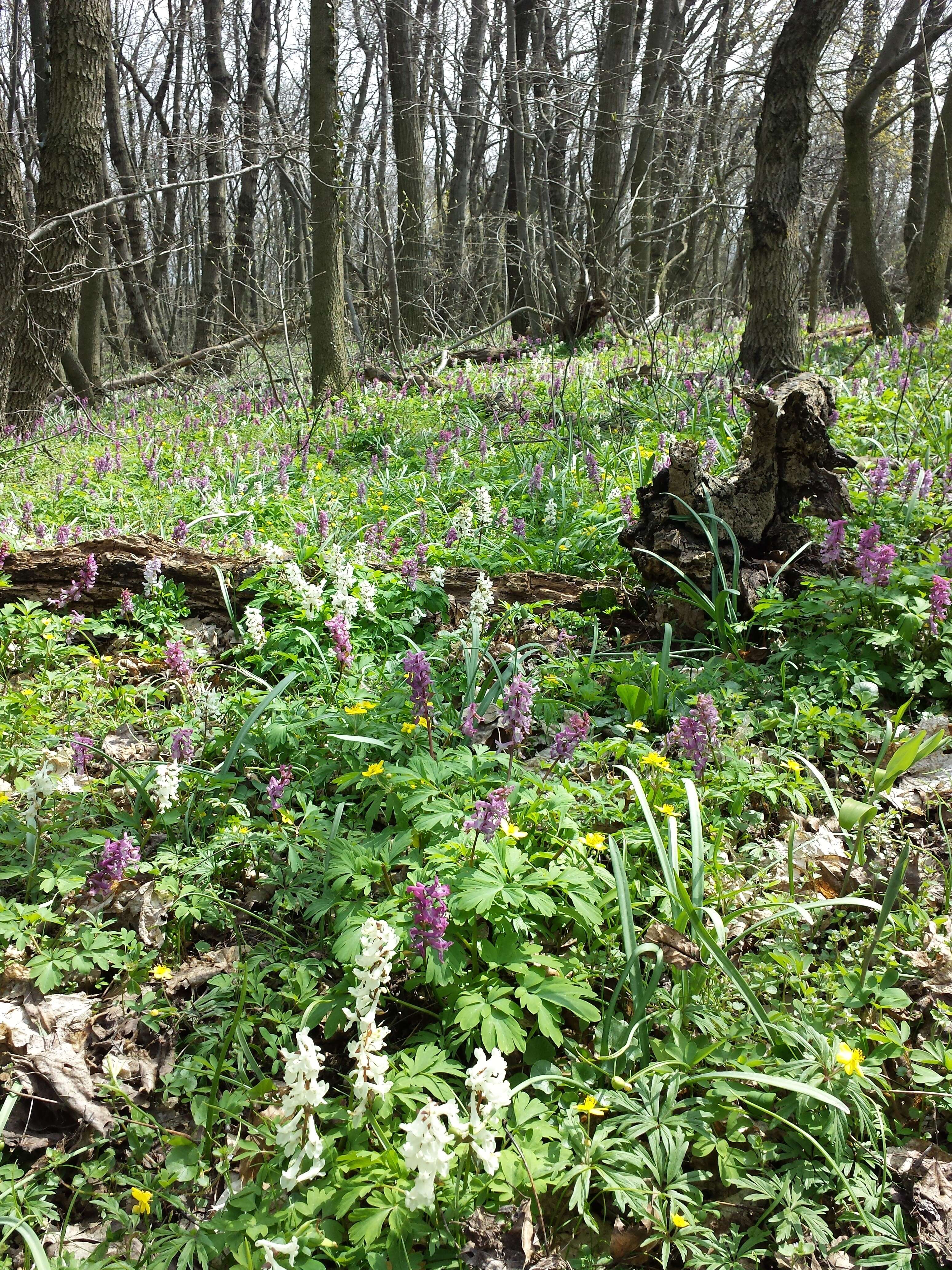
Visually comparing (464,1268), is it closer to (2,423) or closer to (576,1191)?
(576,1191)

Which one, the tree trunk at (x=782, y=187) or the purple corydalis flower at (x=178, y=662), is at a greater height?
the tree trunk at (x=782, y=187)

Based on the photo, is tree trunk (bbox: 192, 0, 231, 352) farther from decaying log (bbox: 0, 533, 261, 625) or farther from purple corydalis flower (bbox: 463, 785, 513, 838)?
purple corydalis flower (bbox: 463, 785, 513, 838)

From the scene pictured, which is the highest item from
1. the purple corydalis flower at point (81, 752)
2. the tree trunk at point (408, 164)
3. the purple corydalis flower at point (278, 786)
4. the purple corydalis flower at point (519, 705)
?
the tree trunk at point (408, 164)

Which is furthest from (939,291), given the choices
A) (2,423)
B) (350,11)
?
(350,11)

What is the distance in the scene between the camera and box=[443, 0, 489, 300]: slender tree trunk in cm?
1591

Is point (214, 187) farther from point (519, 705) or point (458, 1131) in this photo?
point (458, 1131)

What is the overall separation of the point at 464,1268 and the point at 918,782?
6.92 feet

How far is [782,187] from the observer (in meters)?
5.95

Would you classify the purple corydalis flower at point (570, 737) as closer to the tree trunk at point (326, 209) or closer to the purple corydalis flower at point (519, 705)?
the purple corydalis flower at point (519, 705)

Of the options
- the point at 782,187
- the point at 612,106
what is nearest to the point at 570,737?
the point at 782,187

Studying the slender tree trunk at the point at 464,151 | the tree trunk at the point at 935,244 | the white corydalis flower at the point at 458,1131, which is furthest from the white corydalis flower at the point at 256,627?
the slender tree trunk at the point at 464,151

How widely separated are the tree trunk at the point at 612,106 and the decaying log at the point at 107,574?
327 inches

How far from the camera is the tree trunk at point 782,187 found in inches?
227

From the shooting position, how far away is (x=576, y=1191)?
150 centimetres
